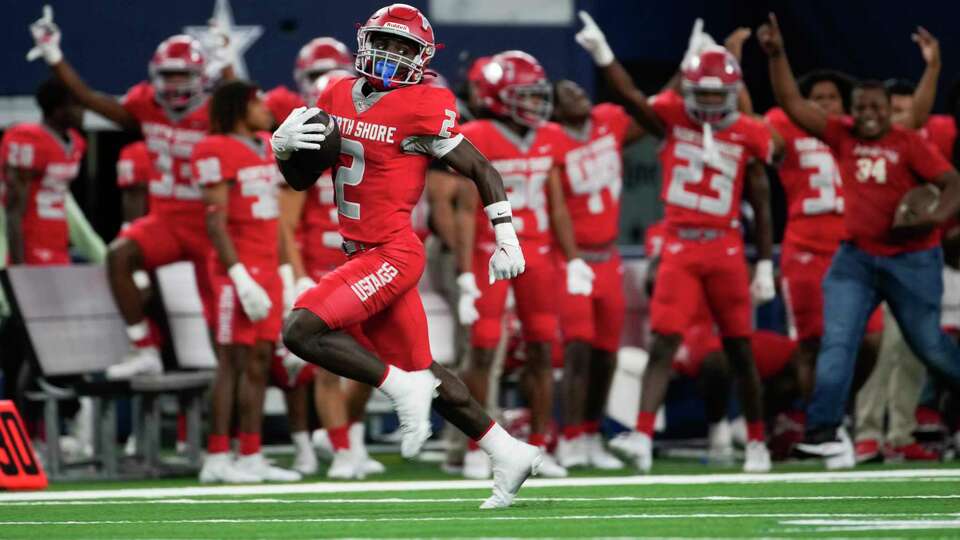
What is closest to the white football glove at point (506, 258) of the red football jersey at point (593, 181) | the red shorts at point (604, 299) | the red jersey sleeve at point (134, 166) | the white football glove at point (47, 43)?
the red shorts at point (604, 299)

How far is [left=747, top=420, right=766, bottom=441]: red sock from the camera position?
10.4 m

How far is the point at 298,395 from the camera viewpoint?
10992 millimetres

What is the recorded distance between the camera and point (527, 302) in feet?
34.5

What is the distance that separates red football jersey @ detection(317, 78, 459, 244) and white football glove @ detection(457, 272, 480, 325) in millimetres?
2744

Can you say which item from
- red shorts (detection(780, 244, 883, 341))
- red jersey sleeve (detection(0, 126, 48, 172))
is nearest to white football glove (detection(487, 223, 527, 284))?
red shorts (detection(780, 244, 883, 341))

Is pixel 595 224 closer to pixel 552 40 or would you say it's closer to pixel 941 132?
pixel 941 132

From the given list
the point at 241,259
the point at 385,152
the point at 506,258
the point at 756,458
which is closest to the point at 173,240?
the point at 241,259

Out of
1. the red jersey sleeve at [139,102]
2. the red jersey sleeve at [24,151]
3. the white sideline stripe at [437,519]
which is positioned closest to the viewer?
the white sideline stripe at [437,519]

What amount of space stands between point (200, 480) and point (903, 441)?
13.1 ft

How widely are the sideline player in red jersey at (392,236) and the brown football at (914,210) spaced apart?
3.34 meters

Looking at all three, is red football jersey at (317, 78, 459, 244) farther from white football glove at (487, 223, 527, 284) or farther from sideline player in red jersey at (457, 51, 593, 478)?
sideline player in red jersey at (457, 51, 593, 478)

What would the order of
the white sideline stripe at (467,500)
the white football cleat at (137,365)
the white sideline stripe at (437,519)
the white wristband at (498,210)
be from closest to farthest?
the white sideline stripe at (437,519) < the white wristband at (498,210) < the white sideline stripe at (467,500) < the white football cleat at (137,365)

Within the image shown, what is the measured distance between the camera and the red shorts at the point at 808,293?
11.3m

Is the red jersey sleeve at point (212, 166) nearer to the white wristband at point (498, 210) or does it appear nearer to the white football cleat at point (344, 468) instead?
the white football cleat at point (344, 468)
